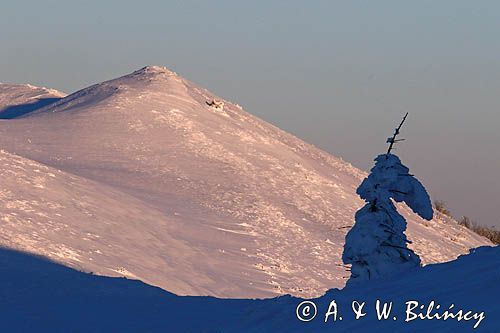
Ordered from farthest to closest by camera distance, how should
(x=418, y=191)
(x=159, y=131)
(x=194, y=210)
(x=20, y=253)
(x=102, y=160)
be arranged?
(x=159, y=131), (x=102, y=160), (x=194, y=210), (x=20, y=253), (x=418, y=191)

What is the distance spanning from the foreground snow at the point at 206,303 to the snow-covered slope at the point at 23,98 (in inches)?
1427

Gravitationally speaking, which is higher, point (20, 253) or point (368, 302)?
point (368, 302)

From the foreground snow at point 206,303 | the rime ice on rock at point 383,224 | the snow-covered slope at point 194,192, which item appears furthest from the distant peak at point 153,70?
the rime ice on rock at point 383,224

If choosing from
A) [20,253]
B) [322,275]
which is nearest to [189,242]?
[322,275]

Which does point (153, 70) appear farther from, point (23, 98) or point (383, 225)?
point (383, 225)

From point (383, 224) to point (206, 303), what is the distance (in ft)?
11.4

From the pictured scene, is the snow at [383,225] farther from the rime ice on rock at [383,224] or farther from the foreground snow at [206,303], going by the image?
the foreground snow at [206,303]

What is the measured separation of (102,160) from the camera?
127 ft

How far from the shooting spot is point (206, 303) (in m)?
18.3

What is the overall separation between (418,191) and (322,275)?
427 inches

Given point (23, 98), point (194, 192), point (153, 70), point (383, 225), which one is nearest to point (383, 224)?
point (383, 225)

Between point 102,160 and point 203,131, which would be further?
point 203,131

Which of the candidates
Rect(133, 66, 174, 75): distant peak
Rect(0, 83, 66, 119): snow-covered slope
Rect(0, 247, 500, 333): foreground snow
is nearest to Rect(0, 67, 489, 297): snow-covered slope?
Rect(133, 66, 174, 75): distant peak

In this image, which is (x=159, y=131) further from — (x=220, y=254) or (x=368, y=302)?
(x=368, y=302)
